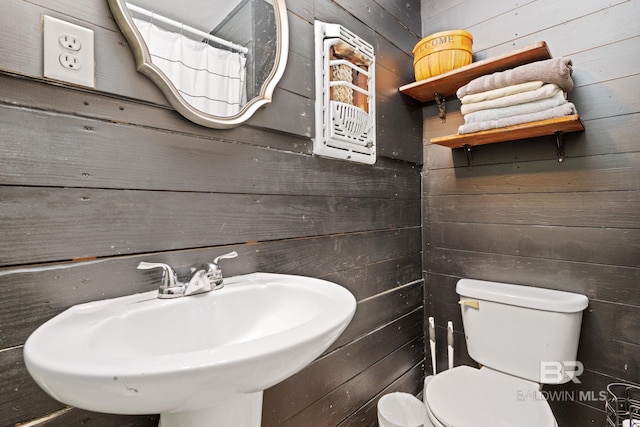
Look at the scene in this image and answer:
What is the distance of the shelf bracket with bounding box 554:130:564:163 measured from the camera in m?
1.21

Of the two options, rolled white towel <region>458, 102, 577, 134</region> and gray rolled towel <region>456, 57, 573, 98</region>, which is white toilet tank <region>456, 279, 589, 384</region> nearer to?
rolled white towel <region>458, 102, 577, 134</region>

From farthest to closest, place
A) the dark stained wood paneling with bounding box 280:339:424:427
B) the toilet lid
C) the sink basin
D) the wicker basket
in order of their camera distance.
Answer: the wicker basket → the dark stained wood paneling with bounding box 280:339:424:427 → the toilet lid → the sink basin

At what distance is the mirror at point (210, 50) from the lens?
2.29 ft

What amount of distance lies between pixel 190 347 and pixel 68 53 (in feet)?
2.07

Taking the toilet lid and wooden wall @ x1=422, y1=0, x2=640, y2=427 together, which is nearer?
the toilet lid

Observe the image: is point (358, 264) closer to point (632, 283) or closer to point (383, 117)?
point (383, 117)

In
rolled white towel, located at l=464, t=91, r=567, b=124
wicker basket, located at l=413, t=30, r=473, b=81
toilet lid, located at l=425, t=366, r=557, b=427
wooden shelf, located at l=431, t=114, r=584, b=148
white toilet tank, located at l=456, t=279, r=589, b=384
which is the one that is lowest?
toilet lid, located at l=425, t=366, r=557, b=427

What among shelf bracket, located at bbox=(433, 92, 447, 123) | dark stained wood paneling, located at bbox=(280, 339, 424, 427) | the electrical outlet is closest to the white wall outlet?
the electrical outlet

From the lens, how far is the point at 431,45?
1.38 metres

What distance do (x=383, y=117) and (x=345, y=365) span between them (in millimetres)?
1038

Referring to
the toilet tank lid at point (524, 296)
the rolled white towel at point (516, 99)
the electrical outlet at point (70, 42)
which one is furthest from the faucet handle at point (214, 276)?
the rolled white towel at point (516, 99)

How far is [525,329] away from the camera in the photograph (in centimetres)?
116

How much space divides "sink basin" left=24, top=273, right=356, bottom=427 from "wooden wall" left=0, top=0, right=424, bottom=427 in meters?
0.09

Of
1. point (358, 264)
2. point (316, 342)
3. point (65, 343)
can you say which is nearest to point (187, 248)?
point (65, 343)
